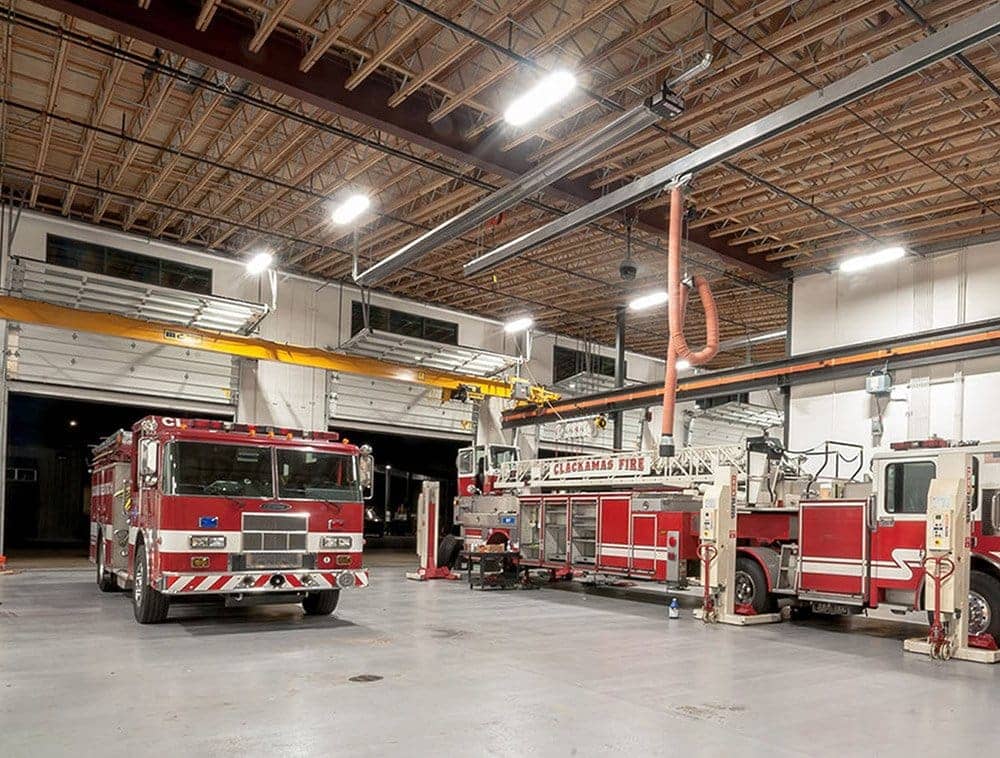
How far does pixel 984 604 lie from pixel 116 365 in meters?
16.9

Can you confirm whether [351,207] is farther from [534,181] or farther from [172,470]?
[172,470]

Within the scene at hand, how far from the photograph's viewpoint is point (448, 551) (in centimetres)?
1941

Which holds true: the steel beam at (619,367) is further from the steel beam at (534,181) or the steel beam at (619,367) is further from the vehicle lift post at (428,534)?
the steel beam at (534,181)

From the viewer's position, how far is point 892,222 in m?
16.0

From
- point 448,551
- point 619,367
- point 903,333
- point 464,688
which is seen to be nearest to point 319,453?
point 464,688

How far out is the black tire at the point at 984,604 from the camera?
952 centimetres

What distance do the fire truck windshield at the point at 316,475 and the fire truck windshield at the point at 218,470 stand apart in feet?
0.67

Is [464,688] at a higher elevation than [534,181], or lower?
lower

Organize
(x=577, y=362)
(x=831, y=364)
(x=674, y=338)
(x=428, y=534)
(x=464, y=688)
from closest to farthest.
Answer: (x=464, y=688), (x=674, y=338), (x=831, y=364), (x=428, y=534), (x=577, y=362)

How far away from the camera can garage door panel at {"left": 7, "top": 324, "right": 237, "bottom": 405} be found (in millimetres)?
17375

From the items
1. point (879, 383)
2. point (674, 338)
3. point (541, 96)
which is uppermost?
point (541, 96)

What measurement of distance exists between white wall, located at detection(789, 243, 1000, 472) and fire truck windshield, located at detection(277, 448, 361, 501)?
447 inches

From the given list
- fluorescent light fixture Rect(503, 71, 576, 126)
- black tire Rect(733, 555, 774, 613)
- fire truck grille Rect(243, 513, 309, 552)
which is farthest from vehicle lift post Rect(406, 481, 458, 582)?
fluorescent light fixture Rect(503, 71, 576, 126)

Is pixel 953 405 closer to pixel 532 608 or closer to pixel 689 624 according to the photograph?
pixel 689 624
